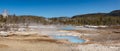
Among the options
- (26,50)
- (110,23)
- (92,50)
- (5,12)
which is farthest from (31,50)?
(110,23)

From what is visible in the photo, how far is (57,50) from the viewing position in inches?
921

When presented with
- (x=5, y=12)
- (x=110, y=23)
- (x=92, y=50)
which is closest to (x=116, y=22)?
(x=110, y=23)

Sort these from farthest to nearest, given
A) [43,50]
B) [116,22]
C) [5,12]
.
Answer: [116,22], [5,12], [43,50]

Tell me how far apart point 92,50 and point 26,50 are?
6.16 metres

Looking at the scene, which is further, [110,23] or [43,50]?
[110,23]

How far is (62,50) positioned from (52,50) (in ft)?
3.01

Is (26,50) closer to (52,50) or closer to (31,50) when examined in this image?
(31,50)

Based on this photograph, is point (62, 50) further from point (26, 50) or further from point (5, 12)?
point (5, 12)

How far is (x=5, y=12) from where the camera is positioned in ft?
574

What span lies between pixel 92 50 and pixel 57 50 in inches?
132

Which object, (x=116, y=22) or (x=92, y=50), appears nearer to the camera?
(x=92, y=50)

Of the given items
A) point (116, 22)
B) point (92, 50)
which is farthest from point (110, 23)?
point (92, 50)

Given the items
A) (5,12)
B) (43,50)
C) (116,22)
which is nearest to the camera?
(43,50)

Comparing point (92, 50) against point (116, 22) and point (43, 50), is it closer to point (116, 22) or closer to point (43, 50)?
point (43, 50)
